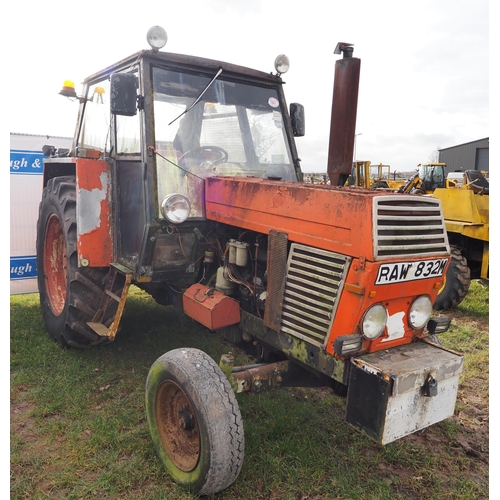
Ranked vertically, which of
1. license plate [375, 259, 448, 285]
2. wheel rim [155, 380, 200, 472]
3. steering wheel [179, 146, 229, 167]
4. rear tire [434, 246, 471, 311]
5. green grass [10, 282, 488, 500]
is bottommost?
green grass [10, 282, 488, 500]

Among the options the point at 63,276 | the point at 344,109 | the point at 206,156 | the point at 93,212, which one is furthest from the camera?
the point at 63,276

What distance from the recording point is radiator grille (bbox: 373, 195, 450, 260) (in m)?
2.27

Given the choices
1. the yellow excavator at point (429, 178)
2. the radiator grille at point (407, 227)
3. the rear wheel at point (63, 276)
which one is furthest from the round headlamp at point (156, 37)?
the yellow excavator at point (429, 178)

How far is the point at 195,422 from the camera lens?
2.51m

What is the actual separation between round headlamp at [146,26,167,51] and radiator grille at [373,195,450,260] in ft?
5.98

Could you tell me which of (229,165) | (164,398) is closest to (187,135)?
(229,165)

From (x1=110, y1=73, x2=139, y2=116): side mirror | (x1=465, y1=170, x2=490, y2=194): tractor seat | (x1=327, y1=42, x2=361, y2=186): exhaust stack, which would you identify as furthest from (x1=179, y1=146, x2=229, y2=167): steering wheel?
(x1=465, y1=170, x2=490, y2=194): tractor seat

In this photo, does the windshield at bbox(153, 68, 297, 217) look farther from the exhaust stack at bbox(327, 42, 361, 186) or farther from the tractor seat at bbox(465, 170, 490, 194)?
the tractor seat at bbox(465, 170, 490, 194)

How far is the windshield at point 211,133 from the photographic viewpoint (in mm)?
3205

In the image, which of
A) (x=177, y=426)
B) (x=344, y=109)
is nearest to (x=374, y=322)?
(x=177, y=426)

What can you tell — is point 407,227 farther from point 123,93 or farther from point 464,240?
point 464,240

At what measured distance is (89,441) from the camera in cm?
294

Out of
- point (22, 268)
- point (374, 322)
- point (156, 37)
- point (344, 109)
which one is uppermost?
point (156, 37)

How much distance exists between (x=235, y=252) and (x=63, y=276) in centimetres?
224
